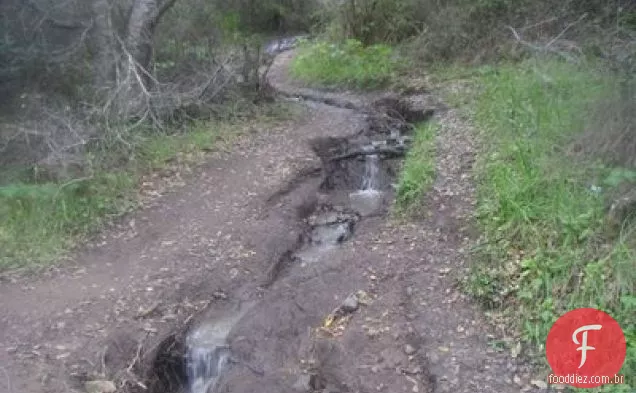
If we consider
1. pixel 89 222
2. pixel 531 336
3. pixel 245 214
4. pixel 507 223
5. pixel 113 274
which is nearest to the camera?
Answer: pixel 531 336

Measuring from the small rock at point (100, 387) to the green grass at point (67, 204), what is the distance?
6.75ft

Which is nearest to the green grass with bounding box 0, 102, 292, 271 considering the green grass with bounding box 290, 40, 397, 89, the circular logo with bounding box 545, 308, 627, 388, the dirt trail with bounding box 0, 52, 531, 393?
the dirt trail with bounding box 0, 52, 531, 393

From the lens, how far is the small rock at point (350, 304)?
5.55m

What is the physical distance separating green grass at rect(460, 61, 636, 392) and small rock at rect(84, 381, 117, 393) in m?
3.18

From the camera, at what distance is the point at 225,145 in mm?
9312

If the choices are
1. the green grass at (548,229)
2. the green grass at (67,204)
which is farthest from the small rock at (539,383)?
the green grass at (67,204)

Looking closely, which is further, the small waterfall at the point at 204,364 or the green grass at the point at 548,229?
the small waterfall at the point at 204,364

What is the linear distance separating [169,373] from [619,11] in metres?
8.37

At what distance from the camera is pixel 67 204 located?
22.7 ft

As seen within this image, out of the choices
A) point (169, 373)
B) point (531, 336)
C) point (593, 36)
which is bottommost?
point (169, 373)

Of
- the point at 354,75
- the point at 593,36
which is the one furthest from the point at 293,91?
the point at 593,36

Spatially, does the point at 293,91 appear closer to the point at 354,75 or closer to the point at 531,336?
the point at 354,75

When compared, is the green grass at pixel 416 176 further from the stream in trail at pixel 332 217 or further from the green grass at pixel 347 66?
the green grass at pixel 347 66

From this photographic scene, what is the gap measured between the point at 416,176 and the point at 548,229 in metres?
2.54
